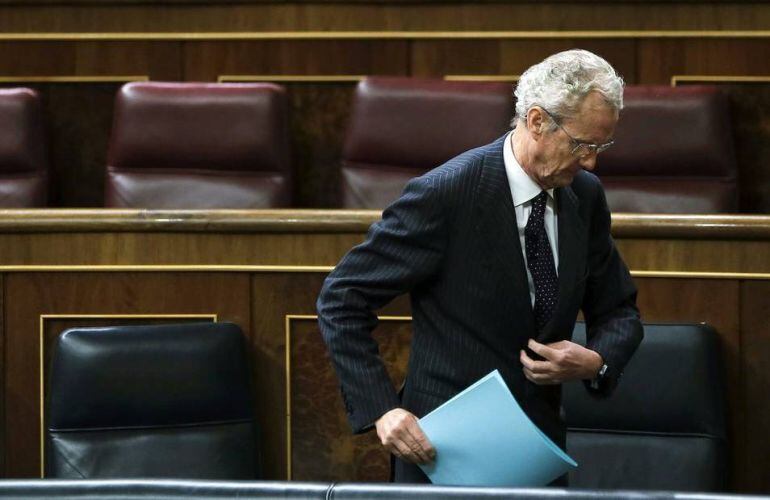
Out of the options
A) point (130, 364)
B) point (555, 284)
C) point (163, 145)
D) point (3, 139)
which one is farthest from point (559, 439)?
point (3, 139)

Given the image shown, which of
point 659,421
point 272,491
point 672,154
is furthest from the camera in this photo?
point 672,154

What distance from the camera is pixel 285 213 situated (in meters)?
1.01

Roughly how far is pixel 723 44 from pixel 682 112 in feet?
0.53

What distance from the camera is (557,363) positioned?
68 cm

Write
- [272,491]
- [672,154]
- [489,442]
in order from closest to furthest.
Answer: [272,491] < [489,442] < [672,154]

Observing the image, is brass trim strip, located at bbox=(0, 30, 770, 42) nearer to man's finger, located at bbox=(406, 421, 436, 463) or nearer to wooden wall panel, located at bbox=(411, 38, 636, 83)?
wooden wall panel, located at bbox=(411, 38, 636, 83)

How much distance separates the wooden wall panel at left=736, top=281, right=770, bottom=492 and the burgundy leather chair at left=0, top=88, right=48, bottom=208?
781 mm

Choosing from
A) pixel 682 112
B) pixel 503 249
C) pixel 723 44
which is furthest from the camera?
pixel 723 44

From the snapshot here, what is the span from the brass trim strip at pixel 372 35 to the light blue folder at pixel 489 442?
2.69ft

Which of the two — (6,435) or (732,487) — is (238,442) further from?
(732,487)

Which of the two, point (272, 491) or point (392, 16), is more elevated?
point (392, 16)

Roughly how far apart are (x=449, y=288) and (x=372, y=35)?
79 cm

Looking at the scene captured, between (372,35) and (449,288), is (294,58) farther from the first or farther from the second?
(449,288)

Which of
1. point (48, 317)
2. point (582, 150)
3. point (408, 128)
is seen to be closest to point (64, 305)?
point (48, 317)
